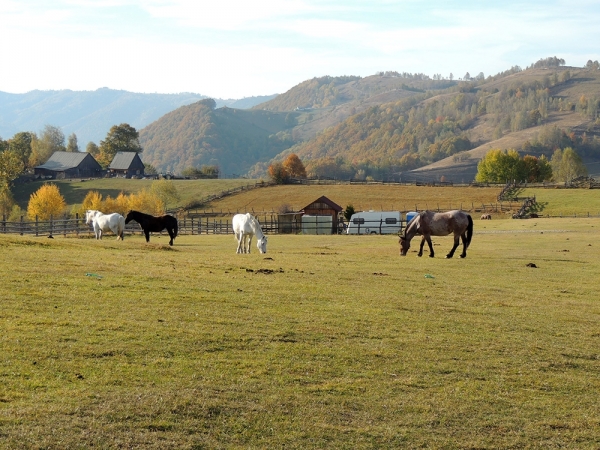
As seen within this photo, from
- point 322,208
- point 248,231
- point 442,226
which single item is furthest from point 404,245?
point 322,208

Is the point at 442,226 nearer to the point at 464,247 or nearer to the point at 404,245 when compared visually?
the point at 464,247

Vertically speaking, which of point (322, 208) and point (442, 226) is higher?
point (322, 208)

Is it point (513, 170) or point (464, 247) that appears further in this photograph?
point (513, 170)

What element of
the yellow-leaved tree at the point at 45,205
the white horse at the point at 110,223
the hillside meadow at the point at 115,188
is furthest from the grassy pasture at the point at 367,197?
the white horse at the point at 110,223

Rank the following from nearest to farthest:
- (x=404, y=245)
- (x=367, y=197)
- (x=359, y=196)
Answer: (x=404, y=245) < (x=367, y=197) < (x=359, y=196)

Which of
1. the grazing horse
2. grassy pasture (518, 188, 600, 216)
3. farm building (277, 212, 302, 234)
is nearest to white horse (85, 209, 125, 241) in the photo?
the grazing horse

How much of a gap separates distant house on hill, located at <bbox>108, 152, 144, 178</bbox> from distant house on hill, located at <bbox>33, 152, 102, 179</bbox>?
313 cm

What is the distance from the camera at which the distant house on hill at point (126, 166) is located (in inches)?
6127

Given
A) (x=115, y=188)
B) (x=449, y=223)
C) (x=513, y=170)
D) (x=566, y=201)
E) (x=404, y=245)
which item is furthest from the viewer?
(x=115, y=188)

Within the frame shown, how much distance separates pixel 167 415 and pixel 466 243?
2241 centimetres

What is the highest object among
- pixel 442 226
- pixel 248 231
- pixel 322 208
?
pixel 322 208

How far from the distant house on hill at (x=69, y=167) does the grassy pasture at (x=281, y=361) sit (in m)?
137

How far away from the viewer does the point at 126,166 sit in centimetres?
15550

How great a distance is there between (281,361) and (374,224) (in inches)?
2120
